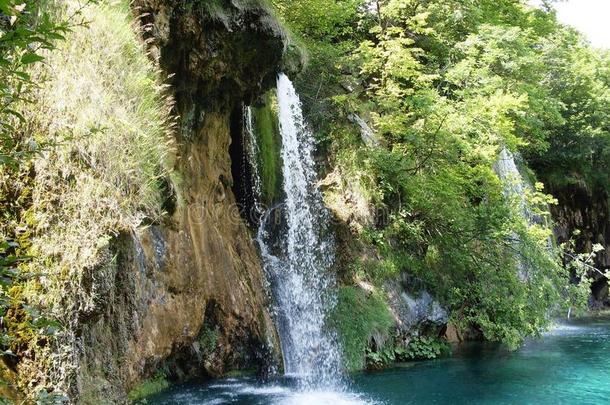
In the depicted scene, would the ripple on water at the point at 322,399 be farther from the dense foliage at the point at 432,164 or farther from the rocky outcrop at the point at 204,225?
the dense foliage at the point at 432,164

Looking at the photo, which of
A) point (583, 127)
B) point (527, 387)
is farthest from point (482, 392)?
point (583, 127)

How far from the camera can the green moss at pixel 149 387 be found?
22.8ft

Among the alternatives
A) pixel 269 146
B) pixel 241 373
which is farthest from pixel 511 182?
pixel 241 373

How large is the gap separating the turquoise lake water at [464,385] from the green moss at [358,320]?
601 millimetres

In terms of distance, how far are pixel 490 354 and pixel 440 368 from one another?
223cm

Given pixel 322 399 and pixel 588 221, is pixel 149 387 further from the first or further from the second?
pixel 588 221

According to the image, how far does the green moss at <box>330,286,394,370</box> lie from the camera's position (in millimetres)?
10414

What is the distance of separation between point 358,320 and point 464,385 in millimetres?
2456

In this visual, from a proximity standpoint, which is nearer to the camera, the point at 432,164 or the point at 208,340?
the point at 208,340

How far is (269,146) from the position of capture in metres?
12.2

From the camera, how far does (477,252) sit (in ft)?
39.8

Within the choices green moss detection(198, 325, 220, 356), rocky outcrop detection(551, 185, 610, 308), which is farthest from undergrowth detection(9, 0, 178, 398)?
rocky outcrop detection(551, 185, 610, 308)

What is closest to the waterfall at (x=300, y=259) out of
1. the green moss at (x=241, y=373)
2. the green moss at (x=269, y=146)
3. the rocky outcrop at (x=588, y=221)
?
the green moss at (x=269, y=146)

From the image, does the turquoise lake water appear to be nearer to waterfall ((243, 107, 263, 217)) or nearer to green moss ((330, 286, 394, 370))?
green moss ((330, 286, 394, 370))
